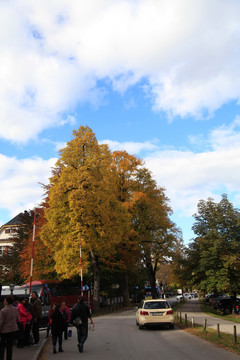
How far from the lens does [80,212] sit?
28109 millimetres

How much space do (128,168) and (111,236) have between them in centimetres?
1253

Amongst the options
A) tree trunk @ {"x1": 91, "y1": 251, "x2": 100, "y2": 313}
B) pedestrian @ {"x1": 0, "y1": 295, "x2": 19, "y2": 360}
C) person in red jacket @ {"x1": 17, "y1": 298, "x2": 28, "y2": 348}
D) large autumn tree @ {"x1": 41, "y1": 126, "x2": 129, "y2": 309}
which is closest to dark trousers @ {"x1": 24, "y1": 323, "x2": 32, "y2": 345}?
person in red jacket @ {"x1": 17, "y1": 298, "x2": 28, "y2": 348}

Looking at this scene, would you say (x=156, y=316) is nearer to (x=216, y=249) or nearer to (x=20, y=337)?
(x=20, y=337)

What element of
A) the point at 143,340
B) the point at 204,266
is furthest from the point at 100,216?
the point at 143,340

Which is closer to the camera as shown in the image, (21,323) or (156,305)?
(21,323)

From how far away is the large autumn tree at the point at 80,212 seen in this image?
2820cm

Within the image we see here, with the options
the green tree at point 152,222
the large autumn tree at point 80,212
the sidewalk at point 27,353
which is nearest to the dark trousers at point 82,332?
the sidewalk at point 27,353

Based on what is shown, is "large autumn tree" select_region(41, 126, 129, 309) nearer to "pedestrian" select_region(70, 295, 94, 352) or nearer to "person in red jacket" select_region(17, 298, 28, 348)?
"person in red jacket" select_region(17, 298, 28, 348)

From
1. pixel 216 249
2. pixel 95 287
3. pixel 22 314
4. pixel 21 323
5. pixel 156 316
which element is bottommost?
pixel 156 316

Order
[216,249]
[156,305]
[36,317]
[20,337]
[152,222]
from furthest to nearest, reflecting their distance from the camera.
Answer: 1. [152,222]
2. [216,249]
3. [156,305]
4. [36,317]
5. [20,337]

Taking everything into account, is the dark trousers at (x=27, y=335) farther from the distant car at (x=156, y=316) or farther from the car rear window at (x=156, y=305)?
the car rear window at (x=156, y=305)

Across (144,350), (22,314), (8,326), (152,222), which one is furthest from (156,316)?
(152,222)

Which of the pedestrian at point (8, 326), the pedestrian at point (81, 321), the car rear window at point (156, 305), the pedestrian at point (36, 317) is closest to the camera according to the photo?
the pedestrian at point (8, 326)

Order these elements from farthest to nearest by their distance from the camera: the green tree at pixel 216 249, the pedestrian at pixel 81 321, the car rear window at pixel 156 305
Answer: the green tree at pixel 216 249 < the car rear window at pixel 156 305 < the pedestrian at pixel 81 321
